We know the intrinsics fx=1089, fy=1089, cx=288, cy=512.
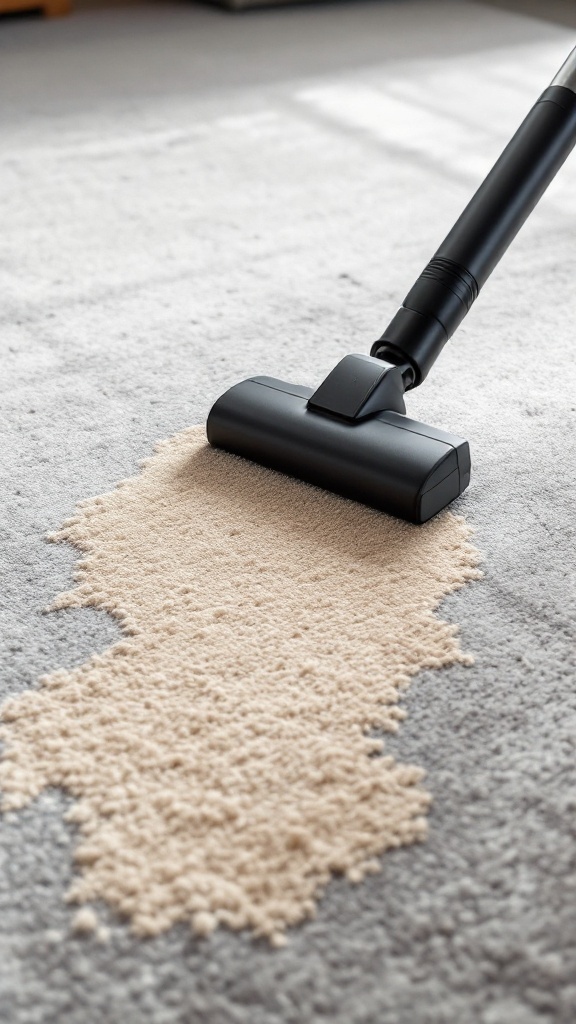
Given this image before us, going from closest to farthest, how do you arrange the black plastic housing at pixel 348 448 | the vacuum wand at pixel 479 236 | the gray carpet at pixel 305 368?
the gray carpet at pixel 305 368, the black plastic housing at pixel 348 448, the vacuum wand at pixel 479 236

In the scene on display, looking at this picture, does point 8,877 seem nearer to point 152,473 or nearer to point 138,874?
point 138,874

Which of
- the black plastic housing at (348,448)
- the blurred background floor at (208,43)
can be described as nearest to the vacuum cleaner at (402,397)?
the black plastic housing at (348,448)

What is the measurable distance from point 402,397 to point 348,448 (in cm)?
11

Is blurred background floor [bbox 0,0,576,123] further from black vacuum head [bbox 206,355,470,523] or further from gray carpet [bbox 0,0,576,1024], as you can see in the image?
black vacuum head [bbox 206,355,470,523]

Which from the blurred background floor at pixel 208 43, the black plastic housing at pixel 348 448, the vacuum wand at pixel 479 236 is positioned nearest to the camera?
the black plastic housing at pixel 348 448

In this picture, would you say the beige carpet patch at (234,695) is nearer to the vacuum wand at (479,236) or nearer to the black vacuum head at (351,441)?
the black vacuum head at (351,441)

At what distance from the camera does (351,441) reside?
1.11 metres

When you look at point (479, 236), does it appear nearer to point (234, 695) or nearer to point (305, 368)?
point (305, 368)

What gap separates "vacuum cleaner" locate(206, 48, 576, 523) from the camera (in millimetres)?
1084

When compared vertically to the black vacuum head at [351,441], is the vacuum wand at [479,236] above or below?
above

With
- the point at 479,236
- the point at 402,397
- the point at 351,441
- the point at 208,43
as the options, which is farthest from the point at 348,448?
the point at 208,43

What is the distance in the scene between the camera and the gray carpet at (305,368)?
663 millimetres

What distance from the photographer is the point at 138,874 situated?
0.71m

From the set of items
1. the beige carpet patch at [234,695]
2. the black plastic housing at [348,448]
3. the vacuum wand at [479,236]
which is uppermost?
the vacuum wand at [479,236]
